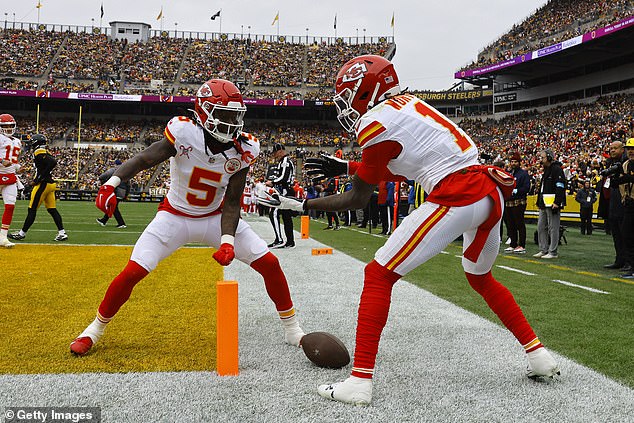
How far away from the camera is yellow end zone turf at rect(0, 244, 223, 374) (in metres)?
3.24

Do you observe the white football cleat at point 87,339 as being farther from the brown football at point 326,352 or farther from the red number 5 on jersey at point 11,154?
the red number 5 on jersey at point 11,154

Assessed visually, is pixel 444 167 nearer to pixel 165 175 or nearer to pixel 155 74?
pixel 165 175

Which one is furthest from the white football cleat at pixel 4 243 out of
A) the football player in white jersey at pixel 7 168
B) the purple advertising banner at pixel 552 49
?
the purple advertising banner at pixel 552 49

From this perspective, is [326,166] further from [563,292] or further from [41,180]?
[41,180]

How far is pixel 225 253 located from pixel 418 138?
1373 mm

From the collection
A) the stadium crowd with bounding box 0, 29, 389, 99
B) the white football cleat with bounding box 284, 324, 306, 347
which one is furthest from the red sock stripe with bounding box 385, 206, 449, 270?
the stadium crowd with bounding box 0, 29, 389, 99

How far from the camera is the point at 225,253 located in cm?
328

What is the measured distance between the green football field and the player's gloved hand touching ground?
2.38 meters

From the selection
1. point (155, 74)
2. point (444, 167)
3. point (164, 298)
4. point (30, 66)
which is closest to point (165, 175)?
point (155, 74)

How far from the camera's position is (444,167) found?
3000 mm

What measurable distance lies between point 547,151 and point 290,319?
24.2ft

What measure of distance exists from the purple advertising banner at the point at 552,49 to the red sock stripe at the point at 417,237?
30469mm

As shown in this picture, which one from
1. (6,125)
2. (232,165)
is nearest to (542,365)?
(232,165)

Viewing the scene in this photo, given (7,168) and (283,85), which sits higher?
(283,85)
